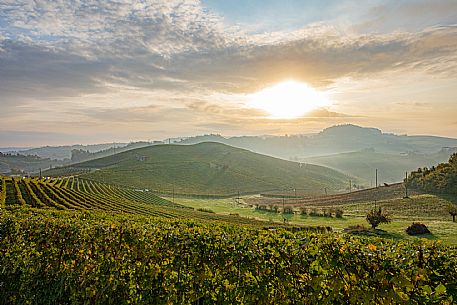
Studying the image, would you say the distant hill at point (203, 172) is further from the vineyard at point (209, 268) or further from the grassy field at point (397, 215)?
the vineyard at point (209, 268)

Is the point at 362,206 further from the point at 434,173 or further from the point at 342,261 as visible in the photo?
the point at 342,261

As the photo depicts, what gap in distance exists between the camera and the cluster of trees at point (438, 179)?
2219 inches

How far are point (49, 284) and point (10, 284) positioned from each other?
0.92 meters

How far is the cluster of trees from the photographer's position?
2219 inches

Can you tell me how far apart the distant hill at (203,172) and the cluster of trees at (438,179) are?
6137 centimetres

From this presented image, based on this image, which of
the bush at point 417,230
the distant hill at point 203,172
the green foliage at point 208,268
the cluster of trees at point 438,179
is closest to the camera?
the green foliage at point 208,268

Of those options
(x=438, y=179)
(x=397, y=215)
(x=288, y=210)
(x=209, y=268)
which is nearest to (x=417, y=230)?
(x=397, y=215)

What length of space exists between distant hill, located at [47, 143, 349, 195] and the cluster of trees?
61373 millimetres

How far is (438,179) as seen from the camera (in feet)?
195

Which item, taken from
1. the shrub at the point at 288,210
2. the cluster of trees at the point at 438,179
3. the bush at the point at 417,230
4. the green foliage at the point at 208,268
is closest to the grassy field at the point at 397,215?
the bush at the point at 417,230

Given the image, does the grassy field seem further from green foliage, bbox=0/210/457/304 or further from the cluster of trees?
green foliage, bbox=0/210/457/304

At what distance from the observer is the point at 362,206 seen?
59.5 meters

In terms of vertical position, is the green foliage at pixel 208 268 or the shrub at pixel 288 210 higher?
the green foliage at pixel 208 268

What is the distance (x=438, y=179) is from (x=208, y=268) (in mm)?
65405
